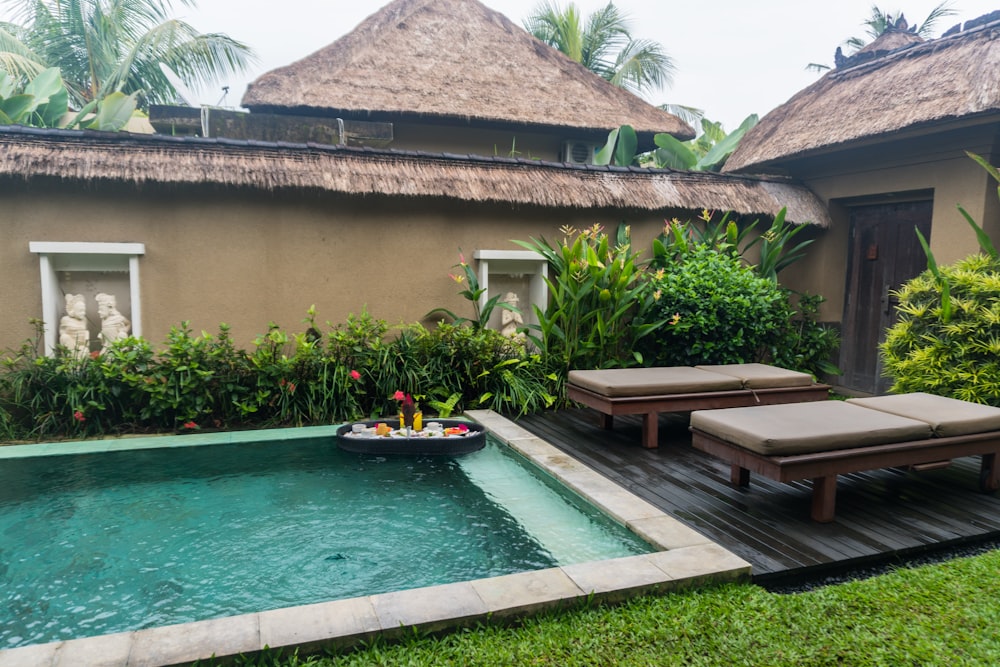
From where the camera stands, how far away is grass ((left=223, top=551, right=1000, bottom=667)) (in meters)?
1.93

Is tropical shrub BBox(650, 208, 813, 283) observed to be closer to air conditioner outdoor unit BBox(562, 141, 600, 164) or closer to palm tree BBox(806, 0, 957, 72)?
air conditioner outdoor unit BBox(562, 141, 600, 164)

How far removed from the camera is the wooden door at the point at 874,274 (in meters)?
6.07

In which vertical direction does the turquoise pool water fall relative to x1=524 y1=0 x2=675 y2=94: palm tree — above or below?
below

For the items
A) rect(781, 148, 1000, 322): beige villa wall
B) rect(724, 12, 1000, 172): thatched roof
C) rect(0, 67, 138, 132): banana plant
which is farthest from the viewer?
rect(0, 67, 138, 132): banana plant

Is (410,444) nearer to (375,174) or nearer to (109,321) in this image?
(375,174)

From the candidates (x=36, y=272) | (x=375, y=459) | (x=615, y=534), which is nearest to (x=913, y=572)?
(x=615, y=534)

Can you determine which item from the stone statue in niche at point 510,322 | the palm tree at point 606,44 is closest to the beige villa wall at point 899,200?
the stone statue in niche at point 510,322

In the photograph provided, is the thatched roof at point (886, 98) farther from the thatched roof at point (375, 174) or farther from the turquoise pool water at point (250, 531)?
the turquoise pool water at point (250, 531)

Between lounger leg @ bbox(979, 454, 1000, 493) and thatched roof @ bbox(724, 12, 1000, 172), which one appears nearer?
lounger leg @ bbox(979, 454, 1000, 493)

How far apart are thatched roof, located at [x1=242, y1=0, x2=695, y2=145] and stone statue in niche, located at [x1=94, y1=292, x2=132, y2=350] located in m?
4.55

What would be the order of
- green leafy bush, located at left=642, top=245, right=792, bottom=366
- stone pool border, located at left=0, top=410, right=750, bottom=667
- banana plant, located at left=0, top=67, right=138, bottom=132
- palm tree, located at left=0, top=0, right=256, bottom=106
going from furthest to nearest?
palm tree, located at left=0, top=0, right=256, bottom=106, banana plant, located at left=0, top=67, right=138, bottom=132, green leafy bush, located at left=642, top=245, right=792, bottom=366, stone pool border, located at left=0, top=410, right=750, bottom=667

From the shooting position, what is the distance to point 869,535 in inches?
109

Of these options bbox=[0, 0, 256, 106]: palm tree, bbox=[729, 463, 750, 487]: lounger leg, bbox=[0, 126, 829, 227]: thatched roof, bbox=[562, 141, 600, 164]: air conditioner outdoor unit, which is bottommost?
bbox=[729, 463, 750, 487]: lounger leg

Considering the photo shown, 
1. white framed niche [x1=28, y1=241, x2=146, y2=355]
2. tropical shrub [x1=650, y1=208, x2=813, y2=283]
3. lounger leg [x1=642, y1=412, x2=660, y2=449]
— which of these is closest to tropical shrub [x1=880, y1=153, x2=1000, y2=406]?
tropical shrub [x1=650, y1=208, x2=813, y2=283]
